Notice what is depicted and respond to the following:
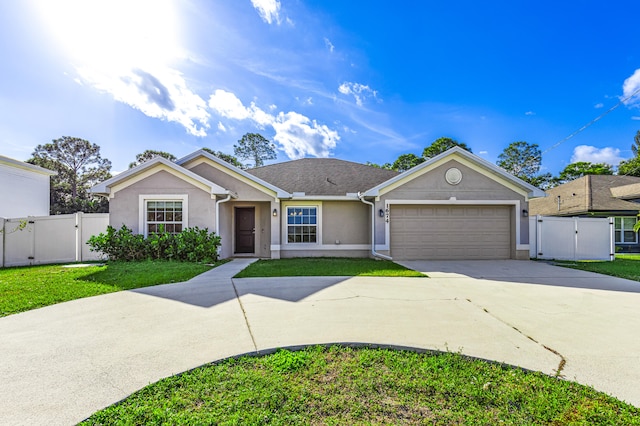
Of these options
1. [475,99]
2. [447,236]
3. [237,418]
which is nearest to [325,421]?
[237,418]

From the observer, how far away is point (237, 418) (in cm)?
209

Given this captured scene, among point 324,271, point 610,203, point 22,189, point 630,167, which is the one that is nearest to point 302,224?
point 324,271

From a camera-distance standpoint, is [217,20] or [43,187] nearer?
[217,20]

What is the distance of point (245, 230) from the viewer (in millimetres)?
12805

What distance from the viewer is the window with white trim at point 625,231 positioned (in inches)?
680

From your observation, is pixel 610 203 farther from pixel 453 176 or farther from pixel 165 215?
pixel 165 215

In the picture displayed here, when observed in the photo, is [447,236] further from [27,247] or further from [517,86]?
→ [27,247]

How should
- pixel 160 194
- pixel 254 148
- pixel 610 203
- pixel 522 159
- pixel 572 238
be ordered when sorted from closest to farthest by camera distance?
1. pixel 160 194
2. pixel 572 238
3. pixel 610 203
4. pixel 254 148
5. pixel 522 159

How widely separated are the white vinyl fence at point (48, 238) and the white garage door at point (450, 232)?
1135 centimetres

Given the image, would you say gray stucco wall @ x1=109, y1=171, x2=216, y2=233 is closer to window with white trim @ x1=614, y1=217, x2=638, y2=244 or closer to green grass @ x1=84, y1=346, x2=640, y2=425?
green grass @ x1=84, y1=346, x2=640, y2=425

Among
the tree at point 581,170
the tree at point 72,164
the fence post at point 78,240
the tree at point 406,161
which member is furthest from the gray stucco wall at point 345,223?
the tree at point 581,170

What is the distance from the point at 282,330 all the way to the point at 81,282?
5.78 metres

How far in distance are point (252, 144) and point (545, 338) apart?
3473cm

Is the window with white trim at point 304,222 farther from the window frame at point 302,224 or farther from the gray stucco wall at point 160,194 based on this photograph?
the gray stucco wall at point 160,194
